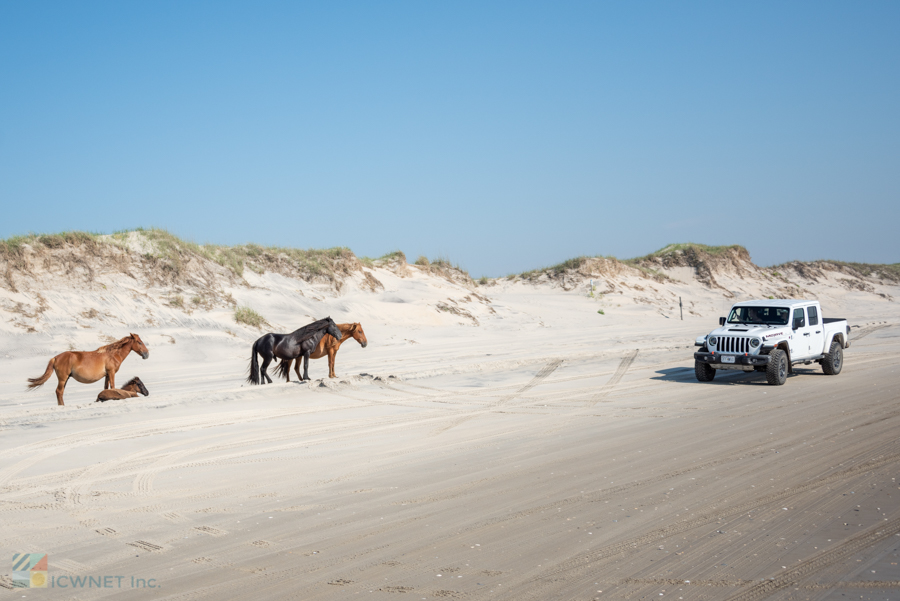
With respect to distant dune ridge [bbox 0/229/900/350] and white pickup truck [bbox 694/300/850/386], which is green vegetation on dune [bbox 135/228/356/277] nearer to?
distant dune ridge [bbox 0/229/900/350]

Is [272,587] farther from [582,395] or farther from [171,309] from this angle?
[171,309]

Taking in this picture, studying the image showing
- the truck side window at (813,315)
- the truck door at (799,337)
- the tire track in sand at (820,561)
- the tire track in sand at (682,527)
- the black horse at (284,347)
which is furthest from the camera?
the truck side window at (813,315)

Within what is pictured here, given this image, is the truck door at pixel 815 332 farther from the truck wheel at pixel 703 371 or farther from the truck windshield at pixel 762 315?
the truck wheel at pixel 703 371

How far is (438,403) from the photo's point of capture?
13.7m

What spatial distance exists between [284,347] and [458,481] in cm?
922

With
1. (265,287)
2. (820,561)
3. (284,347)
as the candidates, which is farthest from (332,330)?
(265,287)

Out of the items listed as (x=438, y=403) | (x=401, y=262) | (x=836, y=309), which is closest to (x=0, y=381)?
(x=438, y=403)

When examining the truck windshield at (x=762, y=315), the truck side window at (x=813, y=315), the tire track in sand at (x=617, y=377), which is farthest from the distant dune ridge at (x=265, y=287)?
the truck side window at (x=813, y=315)

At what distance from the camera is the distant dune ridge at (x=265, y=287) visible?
77.2ft

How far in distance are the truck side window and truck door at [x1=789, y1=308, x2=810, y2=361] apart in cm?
26

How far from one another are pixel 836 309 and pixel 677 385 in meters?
41.6

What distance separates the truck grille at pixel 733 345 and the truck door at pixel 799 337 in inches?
50.3

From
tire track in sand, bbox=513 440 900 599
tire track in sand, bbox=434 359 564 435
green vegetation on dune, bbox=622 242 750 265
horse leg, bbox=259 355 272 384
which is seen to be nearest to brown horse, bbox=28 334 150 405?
horse leg, bbox=259 355 272 384

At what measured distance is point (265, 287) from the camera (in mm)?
30891
